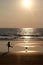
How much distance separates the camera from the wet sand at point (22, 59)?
4094mm

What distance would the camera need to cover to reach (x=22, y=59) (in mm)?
4379

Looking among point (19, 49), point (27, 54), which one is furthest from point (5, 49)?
point (27, 54)

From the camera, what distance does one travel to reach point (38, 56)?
15.0 feet

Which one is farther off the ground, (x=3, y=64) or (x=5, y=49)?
(x=5, y=49)

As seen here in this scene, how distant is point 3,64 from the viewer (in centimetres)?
403

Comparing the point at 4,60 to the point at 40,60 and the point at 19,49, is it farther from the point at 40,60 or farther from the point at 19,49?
the point at 19,49

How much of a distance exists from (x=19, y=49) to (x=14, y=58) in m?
1.17

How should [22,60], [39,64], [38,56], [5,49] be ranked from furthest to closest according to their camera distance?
[5,49]
[38,56]
[22,60]
[39,64]

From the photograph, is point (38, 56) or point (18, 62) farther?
point (38, 56)

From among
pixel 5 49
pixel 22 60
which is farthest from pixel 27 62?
pixel 5 49

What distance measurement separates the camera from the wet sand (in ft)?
13.4

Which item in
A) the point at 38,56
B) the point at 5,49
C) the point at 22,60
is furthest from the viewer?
the point at 5,49

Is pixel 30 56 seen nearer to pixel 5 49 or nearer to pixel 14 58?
pixel 14 58

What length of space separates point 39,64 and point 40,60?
26cm
